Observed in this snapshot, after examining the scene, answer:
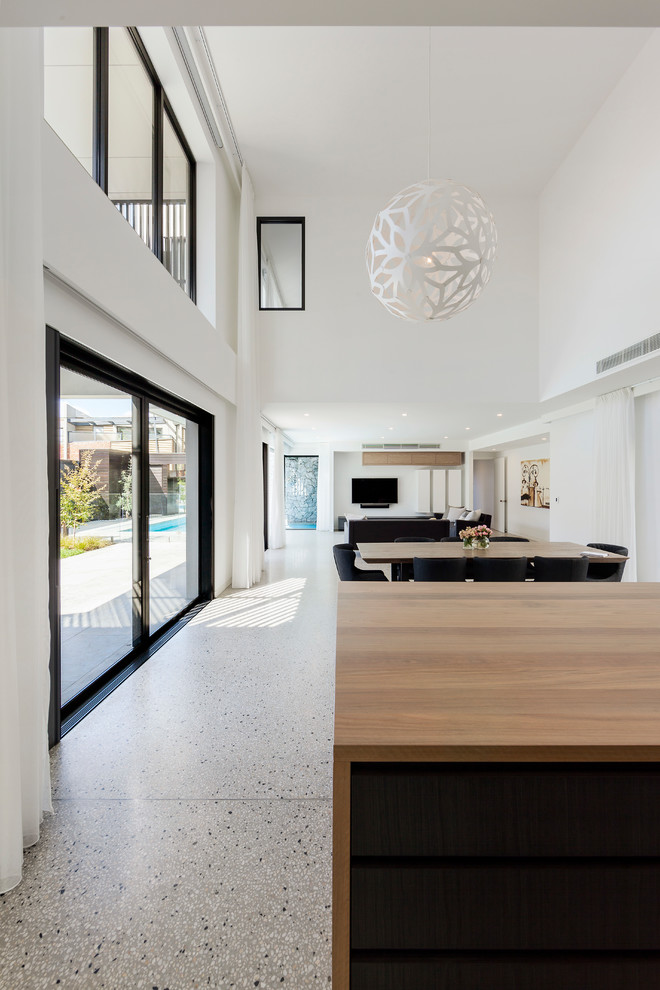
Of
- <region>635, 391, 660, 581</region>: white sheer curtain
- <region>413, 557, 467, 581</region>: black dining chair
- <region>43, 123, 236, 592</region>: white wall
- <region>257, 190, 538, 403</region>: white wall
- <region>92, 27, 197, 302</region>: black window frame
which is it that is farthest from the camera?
<region>257, 190, 538, 403</region>: white wall

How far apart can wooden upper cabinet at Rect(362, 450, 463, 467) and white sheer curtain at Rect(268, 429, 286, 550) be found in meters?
4.16

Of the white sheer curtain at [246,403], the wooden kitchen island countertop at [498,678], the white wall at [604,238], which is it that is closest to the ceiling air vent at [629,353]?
the white wall at [604,238]

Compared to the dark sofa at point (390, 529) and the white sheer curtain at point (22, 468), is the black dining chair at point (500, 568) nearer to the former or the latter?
the white sheer curtain at point (22, 468)

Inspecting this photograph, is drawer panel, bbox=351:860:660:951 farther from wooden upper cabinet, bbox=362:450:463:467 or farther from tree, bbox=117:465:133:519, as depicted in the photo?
wooden upper cabinet, bbox=362:450:463:467

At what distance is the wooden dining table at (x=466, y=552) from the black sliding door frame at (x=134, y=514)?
186 centimetres

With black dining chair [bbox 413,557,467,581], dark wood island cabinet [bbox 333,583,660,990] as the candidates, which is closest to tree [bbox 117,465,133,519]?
black dining chair [bbox 413,557,467,581]

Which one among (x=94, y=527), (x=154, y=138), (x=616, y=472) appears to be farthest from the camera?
(x=616, y=472)

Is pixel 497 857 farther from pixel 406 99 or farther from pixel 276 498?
pixel 276 498

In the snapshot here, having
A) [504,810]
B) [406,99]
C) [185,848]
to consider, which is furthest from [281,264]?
[504,810]

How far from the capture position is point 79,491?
9.34ft

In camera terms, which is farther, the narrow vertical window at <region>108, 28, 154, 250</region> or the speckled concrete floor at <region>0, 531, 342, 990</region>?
the narrow vertical window at <region>108, 28, 154, 250</region>

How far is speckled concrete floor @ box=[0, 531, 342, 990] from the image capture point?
54.2 inches

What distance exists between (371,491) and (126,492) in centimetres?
1116

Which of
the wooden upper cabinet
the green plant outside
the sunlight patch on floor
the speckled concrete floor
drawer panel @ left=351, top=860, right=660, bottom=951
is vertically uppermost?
the wooden upper cabinet
